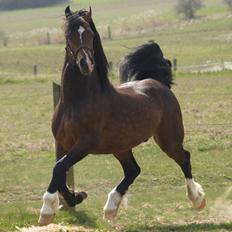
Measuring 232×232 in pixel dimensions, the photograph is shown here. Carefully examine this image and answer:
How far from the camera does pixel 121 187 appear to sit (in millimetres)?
10438

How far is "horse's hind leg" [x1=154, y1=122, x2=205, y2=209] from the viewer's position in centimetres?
1091

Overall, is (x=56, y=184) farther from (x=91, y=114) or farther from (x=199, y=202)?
(x=199, y=202)

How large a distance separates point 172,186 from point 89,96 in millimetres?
4455

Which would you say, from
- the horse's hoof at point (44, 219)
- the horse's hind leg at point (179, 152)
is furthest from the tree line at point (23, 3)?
the horse's hoof at point (44, 219)

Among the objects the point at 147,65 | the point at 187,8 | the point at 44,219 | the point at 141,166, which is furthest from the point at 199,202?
the point at 187,8

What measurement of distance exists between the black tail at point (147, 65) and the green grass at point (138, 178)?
1959mm

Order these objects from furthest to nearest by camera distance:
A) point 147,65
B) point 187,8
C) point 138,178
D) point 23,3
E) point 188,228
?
point 23,3, point 187,8, point 138,178, point 147,65, point 188,228

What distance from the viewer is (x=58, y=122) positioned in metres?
9.45

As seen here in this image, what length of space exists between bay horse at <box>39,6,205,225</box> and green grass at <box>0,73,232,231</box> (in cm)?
59

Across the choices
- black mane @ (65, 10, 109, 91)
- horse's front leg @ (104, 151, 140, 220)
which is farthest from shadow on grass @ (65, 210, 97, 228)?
black mane @ (65, 10, 109, 91)

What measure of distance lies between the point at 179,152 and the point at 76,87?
2.52 meters

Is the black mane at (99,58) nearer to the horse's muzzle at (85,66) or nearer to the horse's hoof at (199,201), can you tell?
Answer: the horse's muzzle at (85,66)

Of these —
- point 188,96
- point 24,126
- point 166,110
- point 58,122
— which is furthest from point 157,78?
point 188,96

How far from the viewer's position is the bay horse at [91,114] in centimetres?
898
